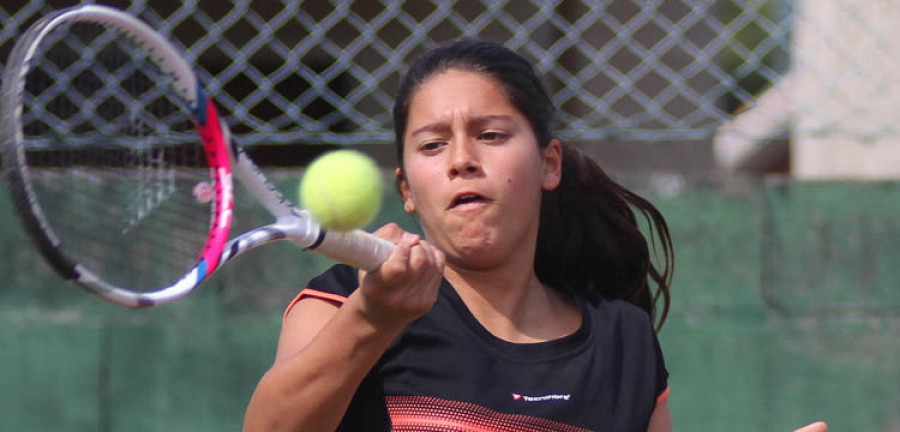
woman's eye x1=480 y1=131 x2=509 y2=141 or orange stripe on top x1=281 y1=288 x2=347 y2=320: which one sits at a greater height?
woman's eye x1=480 y1=131 x2=509 y2=141

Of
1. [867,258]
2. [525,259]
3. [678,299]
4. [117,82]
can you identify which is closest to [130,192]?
[117,82]

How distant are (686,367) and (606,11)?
1.11m

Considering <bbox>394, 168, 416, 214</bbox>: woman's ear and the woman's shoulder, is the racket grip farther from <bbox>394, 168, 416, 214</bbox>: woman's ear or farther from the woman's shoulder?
the woman's shoulder

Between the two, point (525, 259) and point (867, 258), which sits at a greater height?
point (525, 259)

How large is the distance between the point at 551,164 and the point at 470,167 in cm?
34

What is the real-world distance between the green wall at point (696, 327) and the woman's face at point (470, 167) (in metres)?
1.50

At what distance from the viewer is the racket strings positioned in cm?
312

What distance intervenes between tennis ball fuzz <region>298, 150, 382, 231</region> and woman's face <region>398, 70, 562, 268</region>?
1.42 ft

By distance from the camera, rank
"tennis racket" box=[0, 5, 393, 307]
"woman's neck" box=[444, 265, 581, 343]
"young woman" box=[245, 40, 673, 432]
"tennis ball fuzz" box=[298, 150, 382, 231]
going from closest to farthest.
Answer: "tennis ball fuzz" box=[298, 150, 382, 231], "young woman" box=[245, 40, 673, 432], "woman's neck" box=[444, 265, 581, 343], "tennis racket" box=[0, 5, 393, 307]

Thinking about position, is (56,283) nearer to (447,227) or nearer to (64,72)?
(64,72)

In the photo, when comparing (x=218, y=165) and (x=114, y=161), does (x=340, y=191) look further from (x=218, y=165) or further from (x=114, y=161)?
(x=114, y=161)

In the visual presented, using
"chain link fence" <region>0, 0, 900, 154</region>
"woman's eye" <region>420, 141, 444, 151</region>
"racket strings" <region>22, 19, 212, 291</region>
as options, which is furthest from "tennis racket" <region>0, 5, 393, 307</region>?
"woman's eye" <region>420, 141, 444, 151</region>

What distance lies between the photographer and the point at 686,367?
360 centimetres

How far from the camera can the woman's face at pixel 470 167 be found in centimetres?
202
